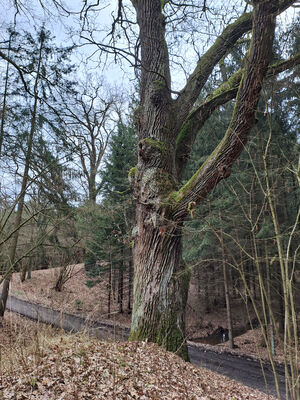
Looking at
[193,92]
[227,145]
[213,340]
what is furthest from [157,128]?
[213,340]

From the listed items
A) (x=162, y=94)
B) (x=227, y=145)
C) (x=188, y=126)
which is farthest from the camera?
(x=188, y=126)

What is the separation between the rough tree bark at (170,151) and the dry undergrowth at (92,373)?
48 cm

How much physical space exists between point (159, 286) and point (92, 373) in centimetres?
180

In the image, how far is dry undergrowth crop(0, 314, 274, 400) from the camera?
2616 millimetres

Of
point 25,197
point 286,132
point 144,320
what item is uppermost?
point 286,132

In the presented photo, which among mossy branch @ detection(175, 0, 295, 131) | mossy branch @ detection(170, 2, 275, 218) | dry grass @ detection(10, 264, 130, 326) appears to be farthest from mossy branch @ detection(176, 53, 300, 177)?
dry grass @ detection(10, 264, 130, 326)

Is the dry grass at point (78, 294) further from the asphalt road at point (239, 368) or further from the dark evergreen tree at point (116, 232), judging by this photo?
the asphalt road at point (239, 368)

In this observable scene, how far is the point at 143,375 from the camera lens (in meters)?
3.19

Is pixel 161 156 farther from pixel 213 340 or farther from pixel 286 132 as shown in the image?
pixel 213 340

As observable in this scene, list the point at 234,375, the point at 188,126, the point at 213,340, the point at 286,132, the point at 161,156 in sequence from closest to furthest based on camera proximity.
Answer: the point at 161,156 < the point at 188,126 < the point at 234,375 < the point at 286,132 < the point at 213,340

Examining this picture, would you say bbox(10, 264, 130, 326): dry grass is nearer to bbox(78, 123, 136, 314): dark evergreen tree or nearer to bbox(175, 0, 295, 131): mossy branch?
bbox(78, 123, 136, 314): dark evergreen tree

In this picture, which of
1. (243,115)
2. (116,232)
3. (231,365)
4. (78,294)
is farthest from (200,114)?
(78,294)

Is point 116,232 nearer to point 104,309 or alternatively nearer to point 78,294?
point 104,309

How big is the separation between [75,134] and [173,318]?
4935 millimetres
